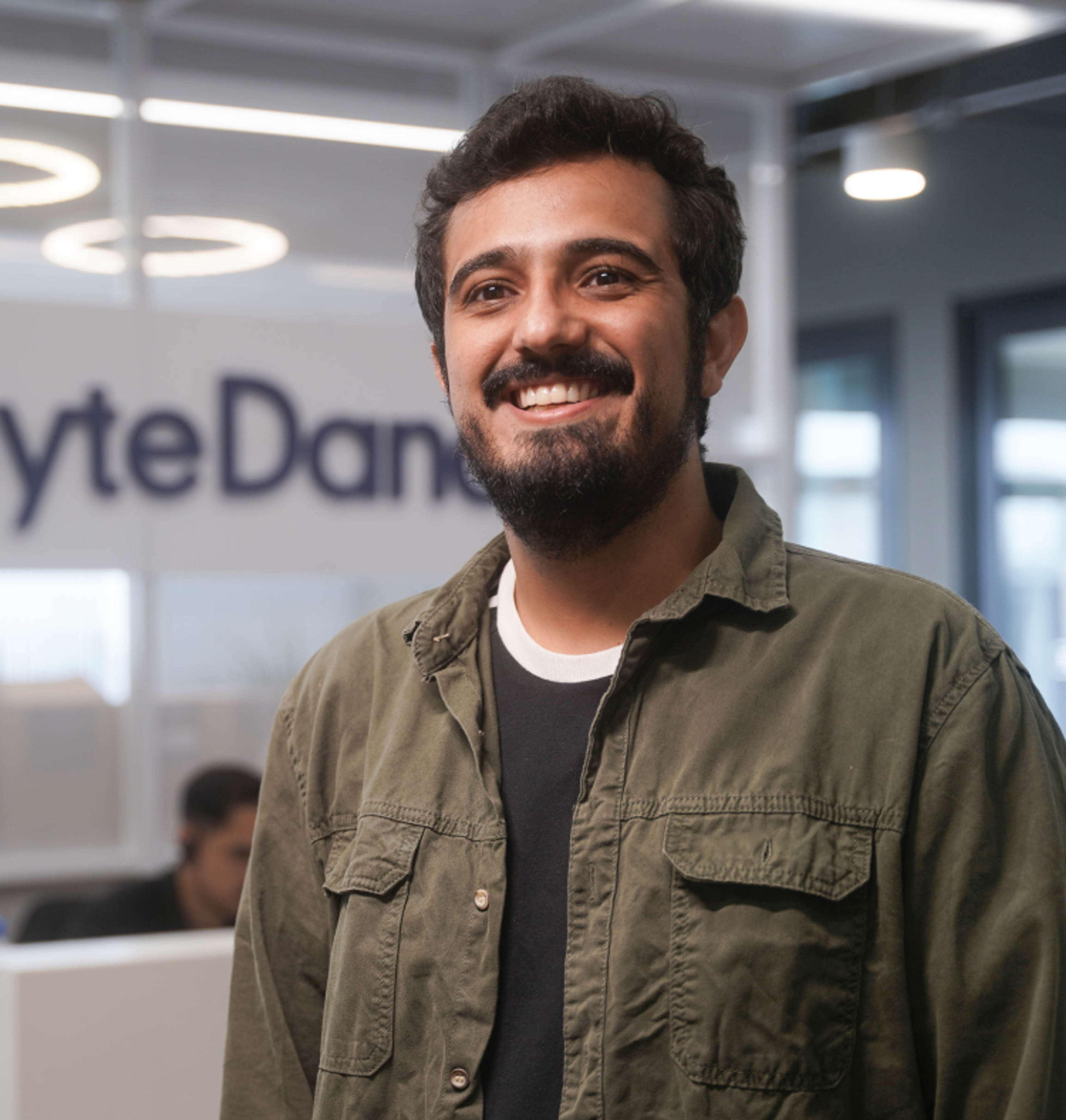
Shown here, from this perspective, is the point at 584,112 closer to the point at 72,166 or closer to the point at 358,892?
the point at 358,892

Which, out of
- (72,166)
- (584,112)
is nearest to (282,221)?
(72,166)

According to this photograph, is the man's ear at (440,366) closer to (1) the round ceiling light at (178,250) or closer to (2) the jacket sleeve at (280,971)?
(2) the jacket sleeve at (280,971)

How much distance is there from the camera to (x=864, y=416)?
7445 millimetres

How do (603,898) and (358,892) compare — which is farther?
(358,892)

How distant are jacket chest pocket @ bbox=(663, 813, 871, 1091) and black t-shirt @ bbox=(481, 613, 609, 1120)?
12cm

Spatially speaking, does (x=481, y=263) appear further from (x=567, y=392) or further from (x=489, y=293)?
(x=567, y=392)

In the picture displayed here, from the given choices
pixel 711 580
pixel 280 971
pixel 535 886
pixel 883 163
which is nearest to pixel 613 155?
pixel 711 580

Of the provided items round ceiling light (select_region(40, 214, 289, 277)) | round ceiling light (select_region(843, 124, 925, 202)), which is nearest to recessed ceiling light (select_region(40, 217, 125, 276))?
round ceiling light (select_region(40, 214, 289, 277))

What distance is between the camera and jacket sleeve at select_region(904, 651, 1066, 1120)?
4.27 feet

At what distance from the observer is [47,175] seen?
4.57 m

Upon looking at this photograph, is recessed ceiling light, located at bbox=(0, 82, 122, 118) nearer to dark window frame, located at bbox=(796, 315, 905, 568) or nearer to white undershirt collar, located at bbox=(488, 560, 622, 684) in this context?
white undershirt collar, located at bbox=(488, 560, 622, 684)

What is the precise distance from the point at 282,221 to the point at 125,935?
223 centimetres

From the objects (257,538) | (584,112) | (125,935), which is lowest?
(125,935)

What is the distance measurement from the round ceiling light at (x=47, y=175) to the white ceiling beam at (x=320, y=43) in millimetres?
522
